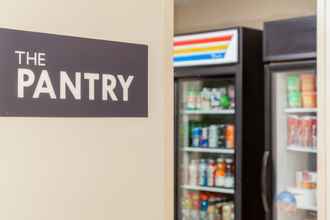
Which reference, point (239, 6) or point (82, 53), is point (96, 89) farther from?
point (239, 6)

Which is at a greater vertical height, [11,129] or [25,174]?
[11,129]

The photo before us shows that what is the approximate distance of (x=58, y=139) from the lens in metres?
1.65

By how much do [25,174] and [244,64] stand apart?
2718 mm

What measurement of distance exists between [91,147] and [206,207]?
303cm

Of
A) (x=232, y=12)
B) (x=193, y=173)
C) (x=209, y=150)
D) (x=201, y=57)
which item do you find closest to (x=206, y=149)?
(x=209, y=150)

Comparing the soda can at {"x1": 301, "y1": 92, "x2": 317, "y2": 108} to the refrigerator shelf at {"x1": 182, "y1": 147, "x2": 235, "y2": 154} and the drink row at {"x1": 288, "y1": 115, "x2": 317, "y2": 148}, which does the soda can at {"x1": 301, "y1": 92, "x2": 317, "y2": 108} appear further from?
the refrigerator shelf at {"x1": 182, "y1": 147, "x2": 235, "y2": 154}

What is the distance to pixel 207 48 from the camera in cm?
428

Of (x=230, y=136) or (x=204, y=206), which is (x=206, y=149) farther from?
(x=204, y=206)

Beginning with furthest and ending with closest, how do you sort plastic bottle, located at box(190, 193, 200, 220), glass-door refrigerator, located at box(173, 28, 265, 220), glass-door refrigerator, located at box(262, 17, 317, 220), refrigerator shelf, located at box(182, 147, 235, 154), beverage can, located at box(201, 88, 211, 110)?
plastic bottle, located at box(190, 193, 200, 220) → beverage can, located at box(201, 88, 211, 110) → refrigerator shelf, located at box(182, 147, 235, 154) → glass-door refrigerator, located at box(173, 28, 265, 220) → glass-door refrigerator, located at box(262, 17, 317, 220)

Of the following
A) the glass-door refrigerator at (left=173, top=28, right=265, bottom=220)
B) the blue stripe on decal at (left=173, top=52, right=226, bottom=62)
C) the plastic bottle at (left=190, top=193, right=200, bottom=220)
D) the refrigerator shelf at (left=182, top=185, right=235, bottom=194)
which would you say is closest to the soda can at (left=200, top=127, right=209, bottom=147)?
the glass-door refrigerator at (left=173, top=28, right=265, bottom=220)

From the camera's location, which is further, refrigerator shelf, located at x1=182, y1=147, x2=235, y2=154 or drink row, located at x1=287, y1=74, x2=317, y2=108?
refrigerator shelf, located at x1=182, y1=147, x2=235, y2=154

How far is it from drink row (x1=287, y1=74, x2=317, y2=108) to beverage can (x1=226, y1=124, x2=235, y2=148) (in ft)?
2.16

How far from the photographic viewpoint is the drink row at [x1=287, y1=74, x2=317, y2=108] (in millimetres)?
3676

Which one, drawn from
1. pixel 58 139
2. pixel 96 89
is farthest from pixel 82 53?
pixel 58 139
